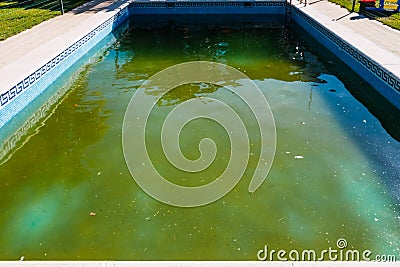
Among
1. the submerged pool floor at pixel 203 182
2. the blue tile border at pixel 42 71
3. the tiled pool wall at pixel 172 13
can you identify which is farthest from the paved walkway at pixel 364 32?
the blue tile border at pixel 42 71

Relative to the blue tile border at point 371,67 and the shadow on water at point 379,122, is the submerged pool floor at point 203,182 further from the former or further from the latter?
the blue tile border at point 371,67

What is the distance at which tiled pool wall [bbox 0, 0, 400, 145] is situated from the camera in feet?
18.2

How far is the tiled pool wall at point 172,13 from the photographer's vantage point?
18.2ft

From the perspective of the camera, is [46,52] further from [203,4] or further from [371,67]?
[203,4]

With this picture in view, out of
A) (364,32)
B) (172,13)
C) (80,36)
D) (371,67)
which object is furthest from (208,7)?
(371,67)

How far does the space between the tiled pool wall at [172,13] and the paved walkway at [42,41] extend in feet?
0.35

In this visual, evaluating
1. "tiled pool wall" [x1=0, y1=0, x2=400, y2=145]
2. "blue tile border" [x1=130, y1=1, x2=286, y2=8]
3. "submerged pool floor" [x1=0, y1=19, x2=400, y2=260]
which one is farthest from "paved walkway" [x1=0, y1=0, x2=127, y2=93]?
"blue tile border" [x1=130, y1=1, x2=286, y2=8]

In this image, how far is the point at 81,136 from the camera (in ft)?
16.1

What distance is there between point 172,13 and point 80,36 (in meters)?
4.76

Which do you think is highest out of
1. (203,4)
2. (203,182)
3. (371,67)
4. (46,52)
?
(203,4)

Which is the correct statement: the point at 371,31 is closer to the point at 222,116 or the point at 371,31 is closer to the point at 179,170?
the point at 222,116

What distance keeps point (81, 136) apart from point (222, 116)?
1.75 metres

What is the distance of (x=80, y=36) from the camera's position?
7.95 meters

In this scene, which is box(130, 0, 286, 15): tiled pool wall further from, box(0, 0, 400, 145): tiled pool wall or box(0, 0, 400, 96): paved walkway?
box(0, 0, 400, 96): paved walkway
